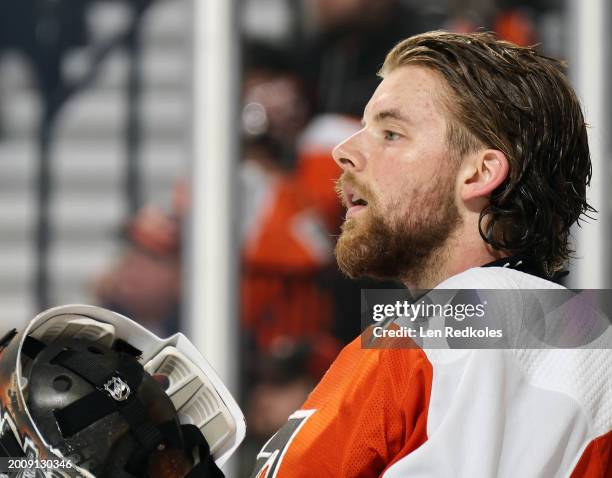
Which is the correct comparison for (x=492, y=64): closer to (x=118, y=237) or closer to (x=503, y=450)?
(x=503, y=450)

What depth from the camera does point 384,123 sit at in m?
1.51

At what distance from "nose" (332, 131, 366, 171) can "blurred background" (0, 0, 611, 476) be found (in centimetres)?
197

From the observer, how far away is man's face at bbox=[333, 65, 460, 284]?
146 cm

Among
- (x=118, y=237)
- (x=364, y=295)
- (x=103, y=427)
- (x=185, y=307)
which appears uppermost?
(x=364, y=295)

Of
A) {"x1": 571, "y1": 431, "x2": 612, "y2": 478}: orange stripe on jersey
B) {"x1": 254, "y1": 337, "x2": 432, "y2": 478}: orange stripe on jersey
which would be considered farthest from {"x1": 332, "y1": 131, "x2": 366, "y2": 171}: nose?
{"x1": 571, "y1": 431, "x2": 612, "y2": 478}: orange stripe on jersey

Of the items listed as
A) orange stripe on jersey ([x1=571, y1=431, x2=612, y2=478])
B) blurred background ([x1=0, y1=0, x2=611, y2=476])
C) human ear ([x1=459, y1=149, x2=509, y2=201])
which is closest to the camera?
orange stripe on jersey ([x1=571, y1=431, x2=612, y2=478])

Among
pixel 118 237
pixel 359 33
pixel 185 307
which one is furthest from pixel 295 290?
pixel 359 33

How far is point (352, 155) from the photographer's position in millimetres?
1533

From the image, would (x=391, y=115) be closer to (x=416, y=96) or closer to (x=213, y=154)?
(x=416, y=96)

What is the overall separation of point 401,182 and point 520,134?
0.18m

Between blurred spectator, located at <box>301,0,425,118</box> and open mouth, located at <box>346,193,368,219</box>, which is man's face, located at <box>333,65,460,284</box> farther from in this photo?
blurred spectator, located at <box>301,0,425,118</box>

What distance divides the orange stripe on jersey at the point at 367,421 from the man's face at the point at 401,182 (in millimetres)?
181

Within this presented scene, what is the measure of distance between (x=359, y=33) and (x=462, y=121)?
2250mm

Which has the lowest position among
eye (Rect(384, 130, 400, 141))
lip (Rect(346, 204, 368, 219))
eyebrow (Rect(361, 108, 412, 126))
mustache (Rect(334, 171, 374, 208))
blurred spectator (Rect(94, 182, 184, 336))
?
blurred spectator (Rect(94, 182, 184, 336))
